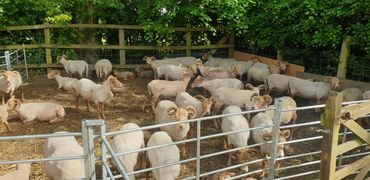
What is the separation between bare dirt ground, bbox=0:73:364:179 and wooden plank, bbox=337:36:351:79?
1.52 metres

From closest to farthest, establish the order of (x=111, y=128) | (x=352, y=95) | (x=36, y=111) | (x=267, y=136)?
1. (x=267, y=136)
2. (x=111, y=128)
3. (x=36, y=111)
4. (x=352, y=95)

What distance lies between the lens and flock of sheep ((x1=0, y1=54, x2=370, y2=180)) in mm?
5574

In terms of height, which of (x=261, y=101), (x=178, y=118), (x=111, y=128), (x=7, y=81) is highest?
(x=7, y=81)

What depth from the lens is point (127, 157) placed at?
5.61m

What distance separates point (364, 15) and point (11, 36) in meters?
12.4

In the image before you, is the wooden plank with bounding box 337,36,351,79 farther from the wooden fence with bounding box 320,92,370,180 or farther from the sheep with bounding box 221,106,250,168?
the wooden fence with bounding box 320,92,370,180

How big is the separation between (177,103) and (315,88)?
3.76 metres

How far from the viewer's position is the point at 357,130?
3.93 metres

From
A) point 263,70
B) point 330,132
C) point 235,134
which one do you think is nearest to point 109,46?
point 263,70

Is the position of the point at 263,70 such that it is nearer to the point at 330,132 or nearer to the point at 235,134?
the point at 235,134

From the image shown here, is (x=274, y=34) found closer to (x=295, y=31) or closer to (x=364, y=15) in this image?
(x=295, y=31)

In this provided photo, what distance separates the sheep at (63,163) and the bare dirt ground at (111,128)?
110cm

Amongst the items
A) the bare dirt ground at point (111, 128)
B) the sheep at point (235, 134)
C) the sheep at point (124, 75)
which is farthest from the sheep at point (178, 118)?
the sheep at point (124, 75)

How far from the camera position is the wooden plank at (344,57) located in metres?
9.96
